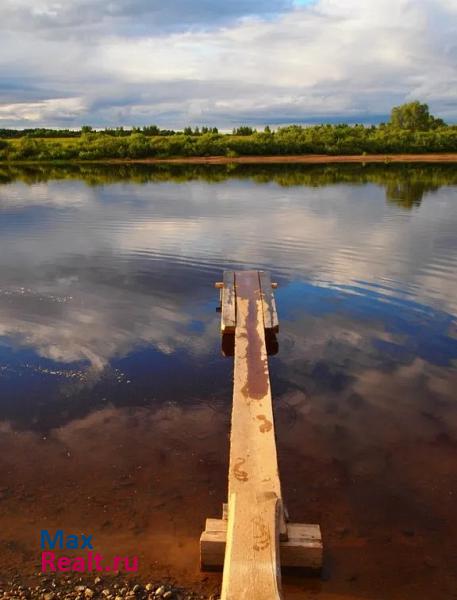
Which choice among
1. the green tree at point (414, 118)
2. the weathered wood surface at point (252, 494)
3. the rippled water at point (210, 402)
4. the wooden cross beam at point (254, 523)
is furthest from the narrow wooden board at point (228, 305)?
the green tree at point (414, 118)

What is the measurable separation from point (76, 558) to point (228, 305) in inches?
265

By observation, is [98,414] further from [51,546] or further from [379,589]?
[379,589]

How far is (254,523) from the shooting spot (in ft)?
16.3

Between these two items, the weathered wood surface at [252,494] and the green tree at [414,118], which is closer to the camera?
the weathered wood surface at [252,494]

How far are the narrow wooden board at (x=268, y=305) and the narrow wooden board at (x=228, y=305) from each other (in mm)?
645

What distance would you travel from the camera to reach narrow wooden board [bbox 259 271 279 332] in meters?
10.7

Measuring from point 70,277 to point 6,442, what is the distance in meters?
8.59

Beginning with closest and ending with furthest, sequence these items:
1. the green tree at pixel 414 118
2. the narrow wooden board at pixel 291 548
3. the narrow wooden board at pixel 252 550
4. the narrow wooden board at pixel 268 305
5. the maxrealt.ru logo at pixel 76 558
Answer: the narrow wooden board at pixel 252 550, the narrow wooden board at pixel 291 548, the maxrealt.ru logo at pixel 76 558, the narrow wooden board at pixel 268 305, the green tree at pixel 414 118

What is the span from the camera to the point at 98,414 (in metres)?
8.16

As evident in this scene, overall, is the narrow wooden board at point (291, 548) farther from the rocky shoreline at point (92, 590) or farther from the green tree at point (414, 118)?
the green tree at point (414, 118)

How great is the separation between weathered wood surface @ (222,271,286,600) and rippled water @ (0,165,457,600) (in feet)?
2.30

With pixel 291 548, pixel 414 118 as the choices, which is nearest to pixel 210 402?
pixel 291 548

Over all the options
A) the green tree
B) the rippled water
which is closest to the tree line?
the green tree

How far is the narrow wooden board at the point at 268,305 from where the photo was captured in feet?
35.1
